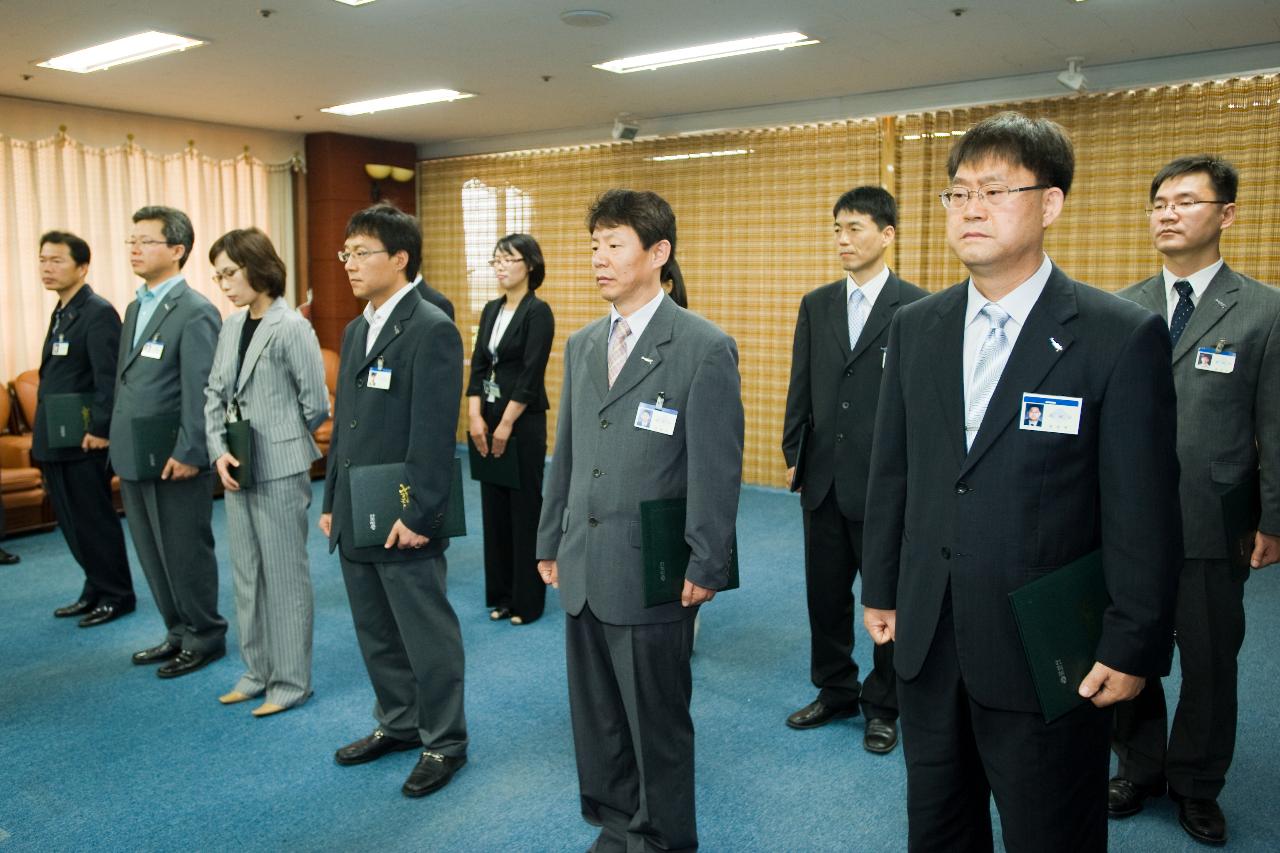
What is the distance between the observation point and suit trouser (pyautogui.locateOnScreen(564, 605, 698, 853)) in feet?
7.36

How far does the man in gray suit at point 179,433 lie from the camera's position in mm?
3680

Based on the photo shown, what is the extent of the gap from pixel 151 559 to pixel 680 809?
2.67 m

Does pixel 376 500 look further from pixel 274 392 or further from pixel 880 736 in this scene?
pixel 880 736

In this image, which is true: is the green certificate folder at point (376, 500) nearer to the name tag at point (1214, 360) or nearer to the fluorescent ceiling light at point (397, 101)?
the name tag at point (1214, 360)

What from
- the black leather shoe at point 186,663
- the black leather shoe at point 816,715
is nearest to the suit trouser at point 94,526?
the black leather shoe at point 186,663

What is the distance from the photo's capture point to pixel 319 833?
2633mm

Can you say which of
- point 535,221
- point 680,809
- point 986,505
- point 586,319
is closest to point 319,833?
point 680,809

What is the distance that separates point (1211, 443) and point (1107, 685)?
1314mm

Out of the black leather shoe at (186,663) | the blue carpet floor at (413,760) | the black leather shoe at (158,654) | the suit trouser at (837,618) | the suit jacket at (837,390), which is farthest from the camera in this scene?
the black leather shoe at (158,654)

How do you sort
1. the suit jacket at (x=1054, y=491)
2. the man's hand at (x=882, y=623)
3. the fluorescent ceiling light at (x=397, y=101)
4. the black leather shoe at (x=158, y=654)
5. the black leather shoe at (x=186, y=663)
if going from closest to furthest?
1. the suit jacket at (x=1054, y=491)
2. the man's hand at (x=882, y=623)
3. the black leather shoe at (x=186, y=663)
4. the black leather shoe at (x=158, y=654)
5. the fluorescent ceiling light at (x=397, y=101)

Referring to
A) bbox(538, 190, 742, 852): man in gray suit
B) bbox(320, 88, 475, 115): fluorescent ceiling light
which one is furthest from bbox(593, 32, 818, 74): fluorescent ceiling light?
bbox(538, 190, 742, 852): man in gray suit

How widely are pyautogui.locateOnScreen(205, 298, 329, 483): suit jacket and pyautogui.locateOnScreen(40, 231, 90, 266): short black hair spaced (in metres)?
1.65

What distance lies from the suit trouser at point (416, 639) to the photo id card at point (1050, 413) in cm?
183

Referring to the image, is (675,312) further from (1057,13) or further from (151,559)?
(1057,13)
